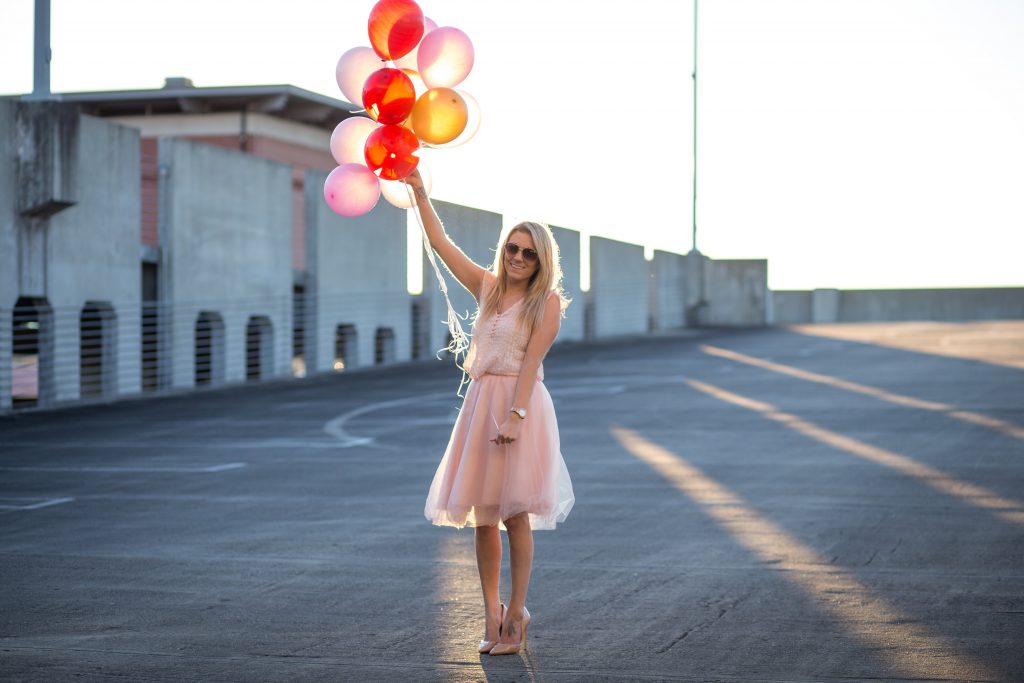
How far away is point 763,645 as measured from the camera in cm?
625

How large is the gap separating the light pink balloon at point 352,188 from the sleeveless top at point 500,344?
1.00 m

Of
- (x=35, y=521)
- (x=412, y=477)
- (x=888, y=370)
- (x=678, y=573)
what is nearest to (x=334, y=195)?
(x=678, y=573)

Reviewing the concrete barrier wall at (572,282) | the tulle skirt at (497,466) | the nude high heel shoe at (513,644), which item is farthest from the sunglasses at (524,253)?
the concrete barrier wall at (572,282)

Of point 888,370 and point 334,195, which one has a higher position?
point 334,195

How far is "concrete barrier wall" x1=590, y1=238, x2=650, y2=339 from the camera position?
128 feet

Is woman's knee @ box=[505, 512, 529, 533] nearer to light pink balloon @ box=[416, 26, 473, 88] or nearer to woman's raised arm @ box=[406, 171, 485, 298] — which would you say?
woman's raised arm @ box=[406, 171, 485, 298]

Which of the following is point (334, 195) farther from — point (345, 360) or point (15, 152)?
point (345, 360)

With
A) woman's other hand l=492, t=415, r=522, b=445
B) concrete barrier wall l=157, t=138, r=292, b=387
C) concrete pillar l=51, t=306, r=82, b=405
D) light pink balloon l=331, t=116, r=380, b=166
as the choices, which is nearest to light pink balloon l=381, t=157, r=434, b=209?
light pink balloon l=331, t=116, r=380, b=166

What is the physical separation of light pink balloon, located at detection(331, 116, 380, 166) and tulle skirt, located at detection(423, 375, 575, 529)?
4.84 ft

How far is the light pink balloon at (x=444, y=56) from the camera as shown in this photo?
22.8ft

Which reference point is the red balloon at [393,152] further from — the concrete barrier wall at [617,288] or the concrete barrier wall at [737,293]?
the concrete barrier wall at [737,293]

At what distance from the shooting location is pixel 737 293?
4588 cm

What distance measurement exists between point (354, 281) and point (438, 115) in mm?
23817

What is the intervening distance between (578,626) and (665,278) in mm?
37273
